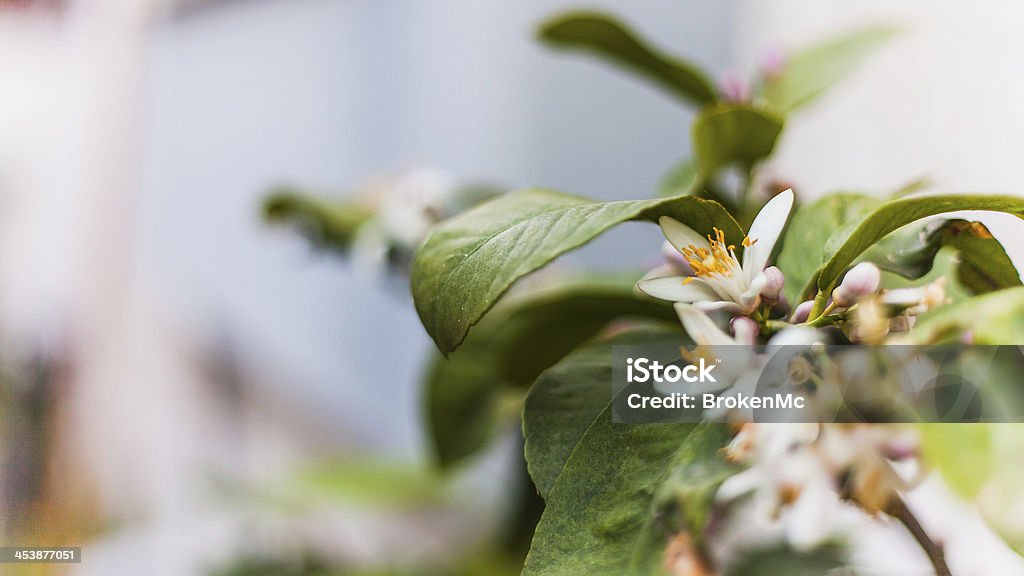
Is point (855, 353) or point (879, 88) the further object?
point (879, 88)

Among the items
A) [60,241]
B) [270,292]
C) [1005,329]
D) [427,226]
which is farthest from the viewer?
[270,292]

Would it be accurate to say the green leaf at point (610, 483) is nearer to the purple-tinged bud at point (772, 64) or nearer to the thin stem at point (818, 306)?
the thin stem at point (818, 306)

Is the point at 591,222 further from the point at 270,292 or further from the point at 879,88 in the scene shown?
the point at 270,292

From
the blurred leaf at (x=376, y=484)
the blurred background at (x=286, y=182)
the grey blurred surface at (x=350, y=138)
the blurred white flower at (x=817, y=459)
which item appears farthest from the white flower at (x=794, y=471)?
the grey blurred surface at (x=350, y=138)

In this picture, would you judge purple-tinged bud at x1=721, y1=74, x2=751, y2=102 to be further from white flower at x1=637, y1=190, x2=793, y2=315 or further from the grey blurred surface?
the grey blurred surface

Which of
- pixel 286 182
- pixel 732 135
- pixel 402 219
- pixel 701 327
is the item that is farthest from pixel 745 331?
pixel 286 182

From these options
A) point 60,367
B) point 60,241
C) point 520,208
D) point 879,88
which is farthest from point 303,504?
point 879,88

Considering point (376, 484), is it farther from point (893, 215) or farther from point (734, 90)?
point (893, 215)
